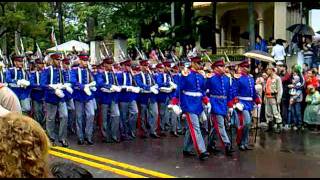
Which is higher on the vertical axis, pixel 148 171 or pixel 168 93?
pixel 168 93

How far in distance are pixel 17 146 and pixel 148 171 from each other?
17.1ft

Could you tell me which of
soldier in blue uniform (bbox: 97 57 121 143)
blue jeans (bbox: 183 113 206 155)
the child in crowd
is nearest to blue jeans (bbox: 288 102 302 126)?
the child in crowd

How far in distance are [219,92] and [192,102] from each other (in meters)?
0.64

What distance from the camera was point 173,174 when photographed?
6719 mm

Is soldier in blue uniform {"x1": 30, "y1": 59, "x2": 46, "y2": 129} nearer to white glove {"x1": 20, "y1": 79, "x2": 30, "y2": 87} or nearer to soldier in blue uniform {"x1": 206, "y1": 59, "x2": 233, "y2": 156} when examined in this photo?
white glove {"x1": 20, "y1": 79, "x2": 30, "y2": 87}

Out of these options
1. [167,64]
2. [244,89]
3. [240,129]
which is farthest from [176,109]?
[167,64]

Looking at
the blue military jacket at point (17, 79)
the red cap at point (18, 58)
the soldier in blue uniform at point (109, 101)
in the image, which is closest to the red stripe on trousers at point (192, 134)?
the soldier in blue uniform at point (109, 101)

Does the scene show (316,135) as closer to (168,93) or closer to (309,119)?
(309,119)

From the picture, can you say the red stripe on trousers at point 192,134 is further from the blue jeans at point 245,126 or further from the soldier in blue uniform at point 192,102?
the blue jeans at point 245,126

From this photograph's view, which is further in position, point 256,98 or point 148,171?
point 256,98

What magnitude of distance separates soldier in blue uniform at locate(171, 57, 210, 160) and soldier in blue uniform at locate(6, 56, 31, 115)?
335 cm

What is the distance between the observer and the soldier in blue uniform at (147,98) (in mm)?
10336

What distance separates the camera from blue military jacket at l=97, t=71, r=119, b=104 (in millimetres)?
9727

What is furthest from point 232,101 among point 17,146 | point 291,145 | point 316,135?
point 17,146
